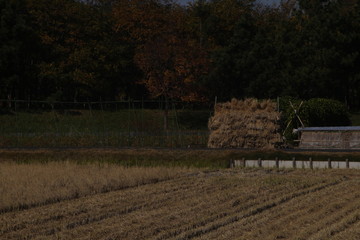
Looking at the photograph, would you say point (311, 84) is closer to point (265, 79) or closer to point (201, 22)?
point (265, 79)

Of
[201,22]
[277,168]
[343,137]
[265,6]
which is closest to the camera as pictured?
[277,168]

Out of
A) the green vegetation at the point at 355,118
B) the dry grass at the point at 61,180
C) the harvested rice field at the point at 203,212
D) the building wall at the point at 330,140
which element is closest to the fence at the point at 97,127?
the building wall at the point at 330,140

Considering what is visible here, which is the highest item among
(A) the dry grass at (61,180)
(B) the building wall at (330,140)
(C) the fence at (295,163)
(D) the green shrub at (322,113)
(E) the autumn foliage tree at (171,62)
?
(E) the autumn foliage tree at (171,62)

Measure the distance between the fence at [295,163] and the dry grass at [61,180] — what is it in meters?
3.15

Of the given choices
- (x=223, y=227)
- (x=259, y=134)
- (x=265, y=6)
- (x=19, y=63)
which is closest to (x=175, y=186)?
(x=223, y=227)

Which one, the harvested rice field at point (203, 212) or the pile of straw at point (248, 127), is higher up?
the pile of straw at point (248, 127)

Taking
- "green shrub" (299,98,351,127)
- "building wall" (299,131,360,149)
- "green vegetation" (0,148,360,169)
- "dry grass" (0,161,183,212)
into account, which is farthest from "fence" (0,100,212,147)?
"dry grass" (0,161,183,212)

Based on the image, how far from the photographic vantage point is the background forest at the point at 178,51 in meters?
52.4

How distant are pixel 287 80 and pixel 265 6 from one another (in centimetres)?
2454

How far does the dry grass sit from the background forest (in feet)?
94.6

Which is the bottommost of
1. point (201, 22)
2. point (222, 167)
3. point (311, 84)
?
point (222, 167)

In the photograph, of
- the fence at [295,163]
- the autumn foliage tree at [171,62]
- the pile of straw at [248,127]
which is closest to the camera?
the fence at [295,163]

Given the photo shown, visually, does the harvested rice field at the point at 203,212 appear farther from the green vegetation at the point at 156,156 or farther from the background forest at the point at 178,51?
the background forest at the point at 178,51

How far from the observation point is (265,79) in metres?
52.4
